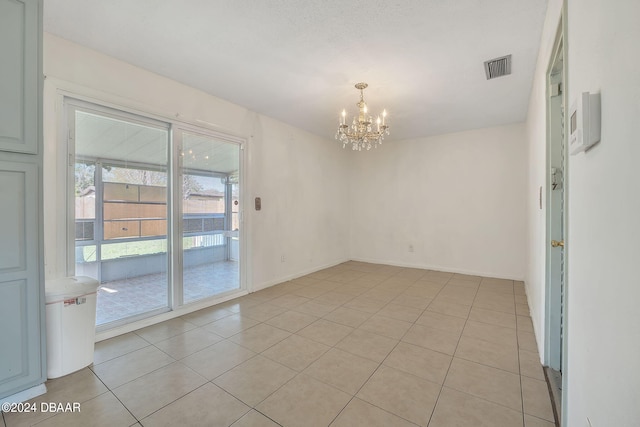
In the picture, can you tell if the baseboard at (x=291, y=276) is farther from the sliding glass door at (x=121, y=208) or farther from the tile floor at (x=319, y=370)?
the sliding glass door at (x=121, y=208)

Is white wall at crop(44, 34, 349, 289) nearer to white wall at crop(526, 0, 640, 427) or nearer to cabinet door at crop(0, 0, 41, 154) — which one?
cabinet door at crop(0, 0, 41, 154)

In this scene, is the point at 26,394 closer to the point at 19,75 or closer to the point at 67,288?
the point at 67,288

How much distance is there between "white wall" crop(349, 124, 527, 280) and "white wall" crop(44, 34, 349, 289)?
635 mm

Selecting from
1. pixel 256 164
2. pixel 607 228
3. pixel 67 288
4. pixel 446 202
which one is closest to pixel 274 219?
Result: pixel 256 164

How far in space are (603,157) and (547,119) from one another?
161 centimetres

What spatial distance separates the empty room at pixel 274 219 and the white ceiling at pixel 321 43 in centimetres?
3

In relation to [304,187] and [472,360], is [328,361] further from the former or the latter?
[304,187]

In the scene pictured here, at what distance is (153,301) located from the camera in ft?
10.4

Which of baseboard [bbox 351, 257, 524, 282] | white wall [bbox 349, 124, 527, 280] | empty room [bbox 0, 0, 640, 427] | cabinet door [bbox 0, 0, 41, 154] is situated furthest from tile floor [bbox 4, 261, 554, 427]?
cabinet door [bbox 0, 0, 41, 154]

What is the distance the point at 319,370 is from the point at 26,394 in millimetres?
2006

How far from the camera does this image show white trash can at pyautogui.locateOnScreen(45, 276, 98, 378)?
2.06 metres

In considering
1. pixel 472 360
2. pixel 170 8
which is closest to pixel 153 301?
pixel 170 8

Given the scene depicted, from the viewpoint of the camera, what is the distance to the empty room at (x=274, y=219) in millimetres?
1058

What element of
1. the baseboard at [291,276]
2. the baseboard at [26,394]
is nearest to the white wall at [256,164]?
the baseboard at [291,276]
